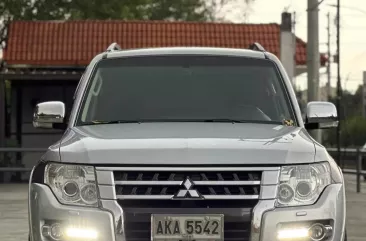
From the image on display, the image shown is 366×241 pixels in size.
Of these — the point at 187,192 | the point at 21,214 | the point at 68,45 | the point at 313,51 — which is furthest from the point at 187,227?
the point at 68,45

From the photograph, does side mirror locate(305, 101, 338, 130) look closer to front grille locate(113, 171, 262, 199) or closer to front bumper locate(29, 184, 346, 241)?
front bumper locate(29, 184, 346, 241)

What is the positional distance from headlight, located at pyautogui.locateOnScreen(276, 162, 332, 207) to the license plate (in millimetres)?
373

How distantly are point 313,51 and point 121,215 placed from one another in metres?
15.5

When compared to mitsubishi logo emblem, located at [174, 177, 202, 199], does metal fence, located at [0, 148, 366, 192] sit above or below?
below

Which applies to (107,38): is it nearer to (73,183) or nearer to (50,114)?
(50,114)

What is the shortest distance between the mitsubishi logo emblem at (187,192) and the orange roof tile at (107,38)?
751 inches

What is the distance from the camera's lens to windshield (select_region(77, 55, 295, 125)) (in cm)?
652

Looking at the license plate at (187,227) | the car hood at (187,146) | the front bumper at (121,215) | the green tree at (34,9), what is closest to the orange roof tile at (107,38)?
the green tree at (34,9)

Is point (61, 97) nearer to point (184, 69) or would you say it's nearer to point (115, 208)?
point (184, 69)

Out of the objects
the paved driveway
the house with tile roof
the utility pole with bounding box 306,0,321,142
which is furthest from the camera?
the house with tile roof

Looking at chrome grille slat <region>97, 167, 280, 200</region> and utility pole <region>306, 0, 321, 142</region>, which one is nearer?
chrome grille slat <region>97, 167, 280, 200</region>

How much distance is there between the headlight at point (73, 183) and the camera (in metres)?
5.23

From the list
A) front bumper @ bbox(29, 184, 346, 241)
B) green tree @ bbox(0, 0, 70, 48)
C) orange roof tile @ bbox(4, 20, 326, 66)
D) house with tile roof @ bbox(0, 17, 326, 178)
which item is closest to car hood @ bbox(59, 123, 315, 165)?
front bumper @ bbox(29, 184, 346, 241)

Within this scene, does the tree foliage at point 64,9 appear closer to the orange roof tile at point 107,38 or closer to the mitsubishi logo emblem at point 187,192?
the orange roof tile at point 107,38
